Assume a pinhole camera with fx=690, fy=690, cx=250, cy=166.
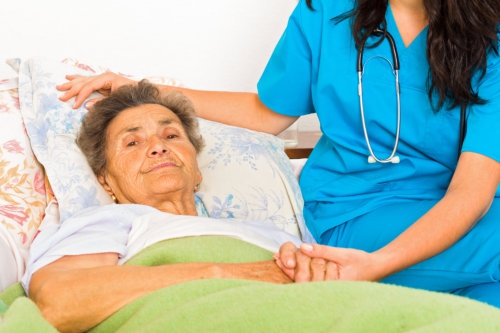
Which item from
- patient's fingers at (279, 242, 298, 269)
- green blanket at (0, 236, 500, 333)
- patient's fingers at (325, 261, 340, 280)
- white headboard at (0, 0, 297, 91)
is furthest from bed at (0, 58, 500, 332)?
white headboard at (0, 0, 297, 91)

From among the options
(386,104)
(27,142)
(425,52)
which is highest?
(425,52)

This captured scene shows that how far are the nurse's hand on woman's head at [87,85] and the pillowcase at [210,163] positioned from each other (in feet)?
0.08

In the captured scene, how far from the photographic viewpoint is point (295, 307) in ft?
3.42

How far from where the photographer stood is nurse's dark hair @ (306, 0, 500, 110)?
1.53 m

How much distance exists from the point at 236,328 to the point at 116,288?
0.34m

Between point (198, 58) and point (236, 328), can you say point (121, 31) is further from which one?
point (236, 328)

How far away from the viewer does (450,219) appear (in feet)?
4.82

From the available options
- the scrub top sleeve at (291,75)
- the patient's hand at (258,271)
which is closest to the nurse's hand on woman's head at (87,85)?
the scrub top sleeve at (291,75)

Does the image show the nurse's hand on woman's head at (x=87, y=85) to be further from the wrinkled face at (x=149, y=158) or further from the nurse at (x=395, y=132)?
the wrinkled face at (x=149, y=158)

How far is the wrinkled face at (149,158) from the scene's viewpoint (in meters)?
1.74

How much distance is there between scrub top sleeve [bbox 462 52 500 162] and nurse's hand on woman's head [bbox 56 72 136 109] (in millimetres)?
960

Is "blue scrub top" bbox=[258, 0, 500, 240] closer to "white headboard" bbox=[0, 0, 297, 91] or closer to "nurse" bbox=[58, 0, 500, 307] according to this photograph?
"nurse" bbox=[58, 0, 500, 307]

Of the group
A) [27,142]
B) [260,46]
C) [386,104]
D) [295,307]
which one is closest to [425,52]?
[386,104]

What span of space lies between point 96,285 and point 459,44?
952mm
